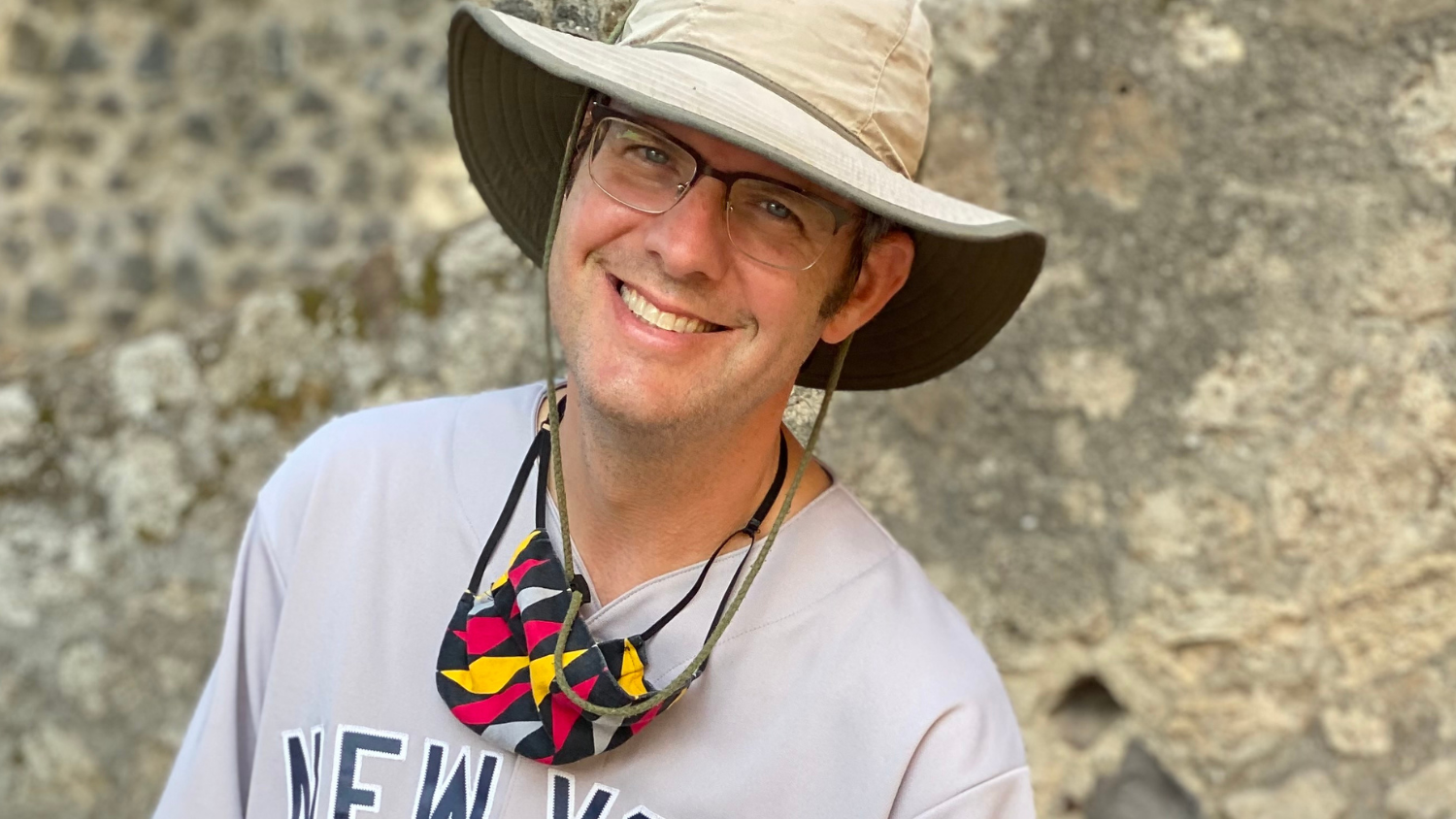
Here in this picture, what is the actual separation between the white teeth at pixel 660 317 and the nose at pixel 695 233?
0.13 ft

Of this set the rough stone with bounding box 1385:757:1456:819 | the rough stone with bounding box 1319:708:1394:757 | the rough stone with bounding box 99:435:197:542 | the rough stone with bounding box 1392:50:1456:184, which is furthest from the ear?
the rough stone with bounding box 99:435:197:542

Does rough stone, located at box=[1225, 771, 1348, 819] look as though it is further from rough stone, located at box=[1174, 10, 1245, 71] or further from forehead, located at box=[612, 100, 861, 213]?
forehead, located at box=[612, 100, 861, 213]

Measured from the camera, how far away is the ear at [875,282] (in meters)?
1.41

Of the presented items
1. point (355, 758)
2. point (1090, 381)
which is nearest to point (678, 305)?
point (355, 758)

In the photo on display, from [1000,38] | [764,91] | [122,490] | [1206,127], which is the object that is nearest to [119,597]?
[122,490]

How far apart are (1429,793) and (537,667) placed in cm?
149

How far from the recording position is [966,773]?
1.30 meters

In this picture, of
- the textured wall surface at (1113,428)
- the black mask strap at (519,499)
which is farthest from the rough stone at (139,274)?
the black mask strap at (519,499)

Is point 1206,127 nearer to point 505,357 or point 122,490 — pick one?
point 505,357

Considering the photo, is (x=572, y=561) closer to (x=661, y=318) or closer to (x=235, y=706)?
(x=661, y=318)

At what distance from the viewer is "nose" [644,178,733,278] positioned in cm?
126

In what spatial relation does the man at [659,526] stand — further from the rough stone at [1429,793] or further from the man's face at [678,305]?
Answer: the rough stone at [1429,793]

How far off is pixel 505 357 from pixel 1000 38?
0.97 metres

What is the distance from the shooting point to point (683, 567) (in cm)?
142
